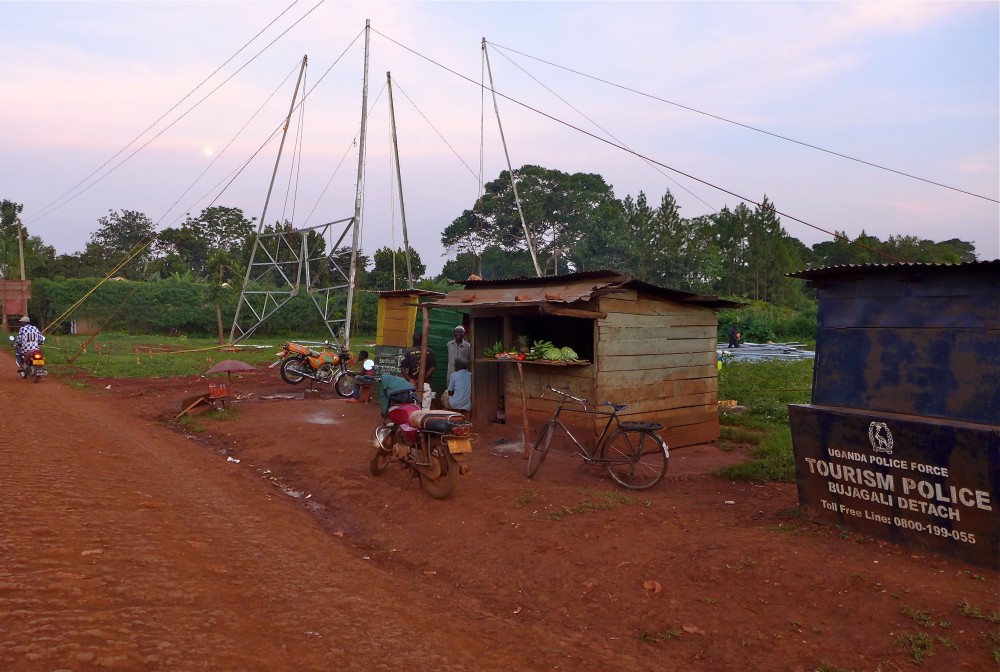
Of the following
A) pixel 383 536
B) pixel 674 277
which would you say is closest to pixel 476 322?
pixel 383 536

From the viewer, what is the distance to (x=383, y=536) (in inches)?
269

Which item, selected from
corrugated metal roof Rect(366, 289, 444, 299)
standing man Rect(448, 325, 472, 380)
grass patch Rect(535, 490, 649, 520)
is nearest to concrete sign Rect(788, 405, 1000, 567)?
grass patch Rect(535, 490, 649, 520)

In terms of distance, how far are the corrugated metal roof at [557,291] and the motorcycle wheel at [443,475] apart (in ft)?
8.61

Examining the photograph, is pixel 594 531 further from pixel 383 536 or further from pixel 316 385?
pixel 316 385

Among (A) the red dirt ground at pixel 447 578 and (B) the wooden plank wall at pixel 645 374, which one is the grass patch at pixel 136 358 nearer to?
(A) the red dirt ground at pixel 447 578

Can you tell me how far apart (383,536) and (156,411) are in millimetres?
9077

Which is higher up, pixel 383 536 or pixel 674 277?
pixel 674 277

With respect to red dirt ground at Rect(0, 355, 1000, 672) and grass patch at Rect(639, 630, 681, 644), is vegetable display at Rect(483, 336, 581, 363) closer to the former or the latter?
red dirt ground at Rect(0, 355, 1000, 672)

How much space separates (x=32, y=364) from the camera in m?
17.8

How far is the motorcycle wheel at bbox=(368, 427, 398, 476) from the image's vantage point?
28.2ft

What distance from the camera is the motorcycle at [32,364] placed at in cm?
1769

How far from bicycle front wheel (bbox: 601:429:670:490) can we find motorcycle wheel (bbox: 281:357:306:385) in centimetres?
1112

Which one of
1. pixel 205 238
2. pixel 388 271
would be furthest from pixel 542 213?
pixel 205 238

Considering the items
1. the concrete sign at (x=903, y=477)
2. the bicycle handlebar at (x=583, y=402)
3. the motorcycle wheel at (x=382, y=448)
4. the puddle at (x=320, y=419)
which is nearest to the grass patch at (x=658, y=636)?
the concrete sign at (x=903, y=477)
